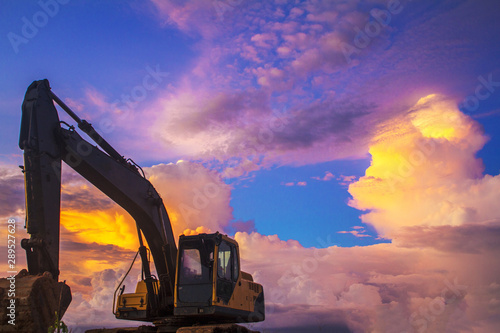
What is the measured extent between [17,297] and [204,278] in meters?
5.20

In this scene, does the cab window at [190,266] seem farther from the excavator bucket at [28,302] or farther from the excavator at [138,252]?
the excavator bucket at [28,302]

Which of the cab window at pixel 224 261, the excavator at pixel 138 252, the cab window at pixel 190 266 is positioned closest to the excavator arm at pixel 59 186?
the excavator at pixel 138 252

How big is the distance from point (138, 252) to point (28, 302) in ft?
17.8

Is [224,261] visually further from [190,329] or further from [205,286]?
[190,329]

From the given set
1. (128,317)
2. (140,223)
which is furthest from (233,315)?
(140,223)

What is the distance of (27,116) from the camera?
1364 centimetres

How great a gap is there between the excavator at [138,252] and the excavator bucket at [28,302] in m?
0.02

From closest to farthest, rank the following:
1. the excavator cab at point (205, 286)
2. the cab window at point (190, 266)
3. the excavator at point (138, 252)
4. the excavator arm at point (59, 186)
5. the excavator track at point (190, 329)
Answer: the excavator at point (138, 252) < the excavator arm at point (59, 186) < the excavator track at point (190, 329) < the excavator cab at point (205, 286) < the cab window at point (190, 266)

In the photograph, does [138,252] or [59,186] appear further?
[138,252]

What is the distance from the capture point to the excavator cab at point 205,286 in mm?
13875

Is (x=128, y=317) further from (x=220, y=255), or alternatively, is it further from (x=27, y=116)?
(x=27, y=116)

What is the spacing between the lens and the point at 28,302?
10797 mm

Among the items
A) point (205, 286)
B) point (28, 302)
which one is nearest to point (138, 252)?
point (205, 286)

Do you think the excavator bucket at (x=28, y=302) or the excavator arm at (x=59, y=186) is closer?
the excavator bucket at (x=28, y=302)
